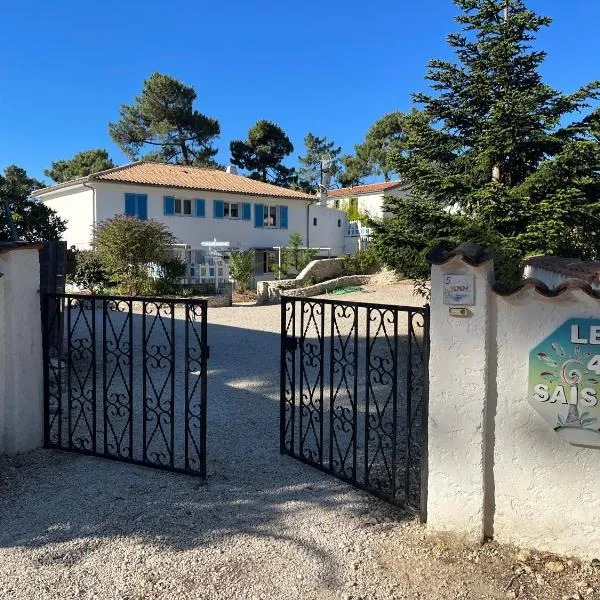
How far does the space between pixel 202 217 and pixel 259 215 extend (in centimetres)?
378

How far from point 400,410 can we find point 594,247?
645 centimetres

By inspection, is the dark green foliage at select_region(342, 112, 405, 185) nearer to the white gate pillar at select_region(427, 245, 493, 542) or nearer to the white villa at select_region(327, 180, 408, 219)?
the white villa at select_region(327, 180, 408, 219)

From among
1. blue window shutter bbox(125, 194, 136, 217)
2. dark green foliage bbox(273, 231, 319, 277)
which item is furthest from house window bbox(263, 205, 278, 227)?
blue window shutter bbox(125, 194, 136, 217)

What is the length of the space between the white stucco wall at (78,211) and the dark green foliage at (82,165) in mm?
16021

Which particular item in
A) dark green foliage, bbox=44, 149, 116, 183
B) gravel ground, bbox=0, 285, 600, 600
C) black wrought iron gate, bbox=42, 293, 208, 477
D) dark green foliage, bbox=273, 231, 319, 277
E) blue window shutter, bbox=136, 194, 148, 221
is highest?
dark green foliage, bbox=44, 149, 116, 183

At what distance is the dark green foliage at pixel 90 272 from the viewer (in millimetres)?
21328

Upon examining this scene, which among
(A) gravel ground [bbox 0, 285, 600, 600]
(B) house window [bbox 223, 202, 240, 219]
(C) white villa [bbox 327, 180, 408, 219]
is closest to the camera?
(A) gravel ground [bbox 0, 285, 600, 600]

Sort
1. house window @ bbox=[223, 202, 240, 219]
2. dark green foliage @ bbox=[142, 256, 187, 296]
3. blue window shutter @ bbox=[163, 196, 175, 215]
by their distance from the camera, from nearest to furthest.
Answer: dark green foliage @ bbox=[142, 256, 187, 296], blue window shutter @ bbox=[163, 196, 175, 215], house window @ bbox=[223, 202, 240, 219]

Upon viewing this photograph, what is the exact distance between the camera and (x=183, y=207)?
28.4m

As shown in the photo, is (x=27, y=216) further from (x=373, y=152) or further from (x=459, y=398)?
(x=373, y=152)

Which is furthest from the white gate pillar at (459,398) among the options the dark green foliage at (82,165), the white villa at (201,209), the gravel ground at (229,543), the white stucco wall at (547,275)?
the dark green foliage at (82,165)

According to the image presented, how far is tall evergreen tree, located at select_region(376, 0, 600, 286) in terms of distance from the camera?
10.2 m

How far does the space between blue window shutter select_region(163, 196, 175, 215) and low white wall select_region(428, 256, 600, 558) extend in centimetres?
2553

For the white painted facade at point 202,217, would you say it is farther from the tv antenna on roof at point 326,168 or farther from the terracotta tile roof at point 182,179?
the tv antenna on roof at point 326,168
